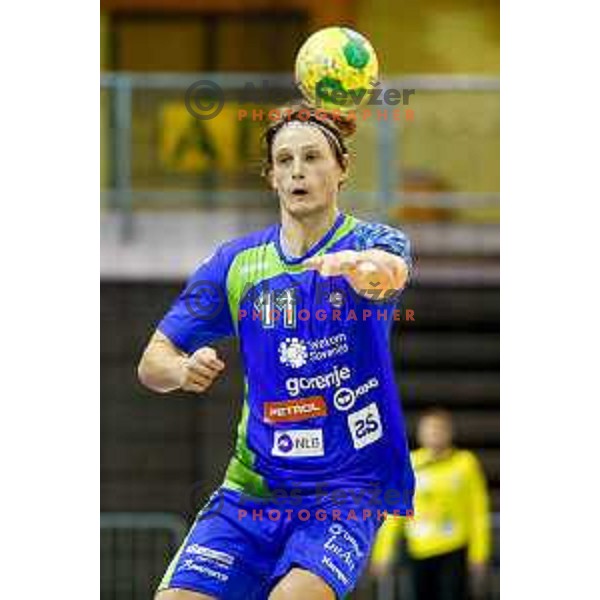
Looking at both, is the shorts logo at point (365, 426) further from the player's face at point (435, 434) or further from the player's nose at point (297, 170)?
the player's face at point (435, 434)

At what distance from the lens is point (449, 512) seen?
1462 cm

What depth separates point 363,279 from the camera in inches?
363

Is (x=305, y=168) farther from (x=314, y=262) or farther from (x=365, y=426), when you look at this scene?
(x=365, y=426)

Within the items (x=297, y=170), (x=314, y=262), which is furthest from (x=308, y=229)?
(x=297, y=170)

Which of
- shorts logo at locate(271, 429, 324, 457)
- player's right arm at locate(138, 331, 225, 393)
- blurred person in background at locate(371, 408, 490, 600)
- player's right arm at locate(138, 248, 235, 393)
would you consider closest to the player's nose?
player's right arm at locate(138, 248, 235, 393)

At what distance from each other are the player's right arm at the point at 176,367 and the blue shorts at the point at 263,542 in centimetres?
51

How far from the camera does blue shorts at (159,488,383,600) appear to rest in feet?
30.1

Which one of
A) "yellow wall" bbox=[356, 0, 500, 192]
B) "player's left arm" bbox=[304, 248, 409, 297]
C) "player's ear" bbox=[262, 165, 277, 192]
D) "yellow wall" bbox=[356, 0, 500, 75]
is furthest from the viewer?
"yellow wall" bbox=[356, 0, 500, 75]

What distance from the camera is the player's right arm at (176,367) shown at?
9102 mm

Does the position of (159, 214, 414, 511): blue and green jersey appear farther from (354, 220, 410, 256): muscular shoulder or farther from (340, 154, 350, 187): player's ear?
(340, 154, 350, 187): player's ear

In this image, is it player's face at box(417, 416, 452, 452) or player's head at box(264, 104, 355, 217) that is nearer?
player's head at box(264, 104, 355, 217)

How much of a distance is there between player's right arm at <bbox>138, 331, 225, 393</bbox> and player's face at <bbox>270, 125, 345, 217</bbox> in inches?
26.6

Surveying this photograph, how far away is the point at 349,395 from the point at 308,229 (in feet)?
2.16
